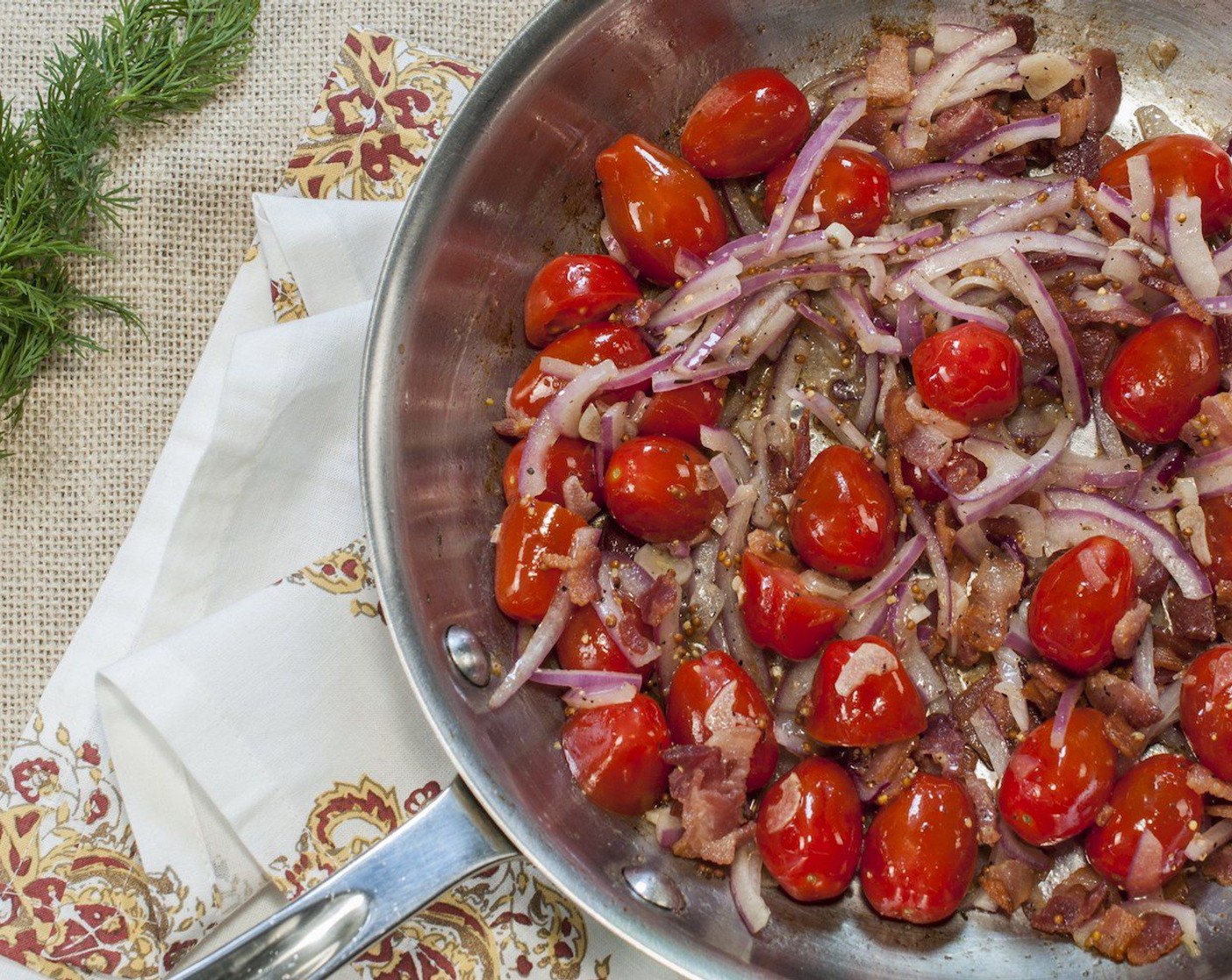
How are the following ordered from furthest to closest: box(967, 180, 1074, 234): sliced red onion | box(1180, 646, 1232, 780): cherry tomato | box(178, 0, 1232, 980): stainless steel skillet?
box(967, 180, 1074, 234): sliced red onion
box(1180, 646, 1232, 780): cherry tomato
box(178, 0, 1232, 980): stainless steel skillet

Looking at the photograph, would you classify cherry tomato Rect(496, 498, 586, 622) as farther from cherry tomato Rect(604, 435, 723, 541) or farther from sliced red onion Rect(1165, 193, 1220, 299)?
sliced red onion Rect(1165, 193, 1220, 299)

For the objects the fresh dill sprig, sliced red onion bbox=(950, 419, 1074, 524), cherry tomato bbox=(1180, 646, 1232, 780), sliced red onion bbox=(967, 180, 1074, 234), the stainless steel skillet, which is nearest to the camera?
the stainless steel skillet

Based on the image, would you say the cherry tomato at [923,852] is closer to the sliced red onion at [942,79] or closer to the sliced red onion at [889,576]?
the sliced red onion at [889,576]

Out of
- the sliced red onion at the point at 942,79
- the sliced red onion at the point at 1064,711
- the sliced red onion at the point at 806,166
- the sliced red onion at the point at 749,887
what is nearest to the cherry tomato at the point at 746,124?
the sliced red onion at the point at 806,166

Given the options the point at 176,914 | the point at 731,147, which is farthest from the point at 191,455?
the point at 731,147

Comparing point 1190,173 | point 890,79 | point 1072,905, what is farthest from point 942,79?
point 1072,905

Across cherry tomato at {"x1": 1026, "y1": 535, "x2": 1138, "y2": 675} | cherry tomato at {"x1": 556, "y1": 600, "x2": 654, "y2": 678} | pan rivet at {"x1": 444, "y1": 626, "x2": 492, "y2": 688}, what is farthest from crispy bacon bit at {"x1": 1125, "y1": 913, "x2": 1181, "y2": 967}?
pan rivet at {"x1": 444, "y1": 626, "x2": 492, "y2": 688}
